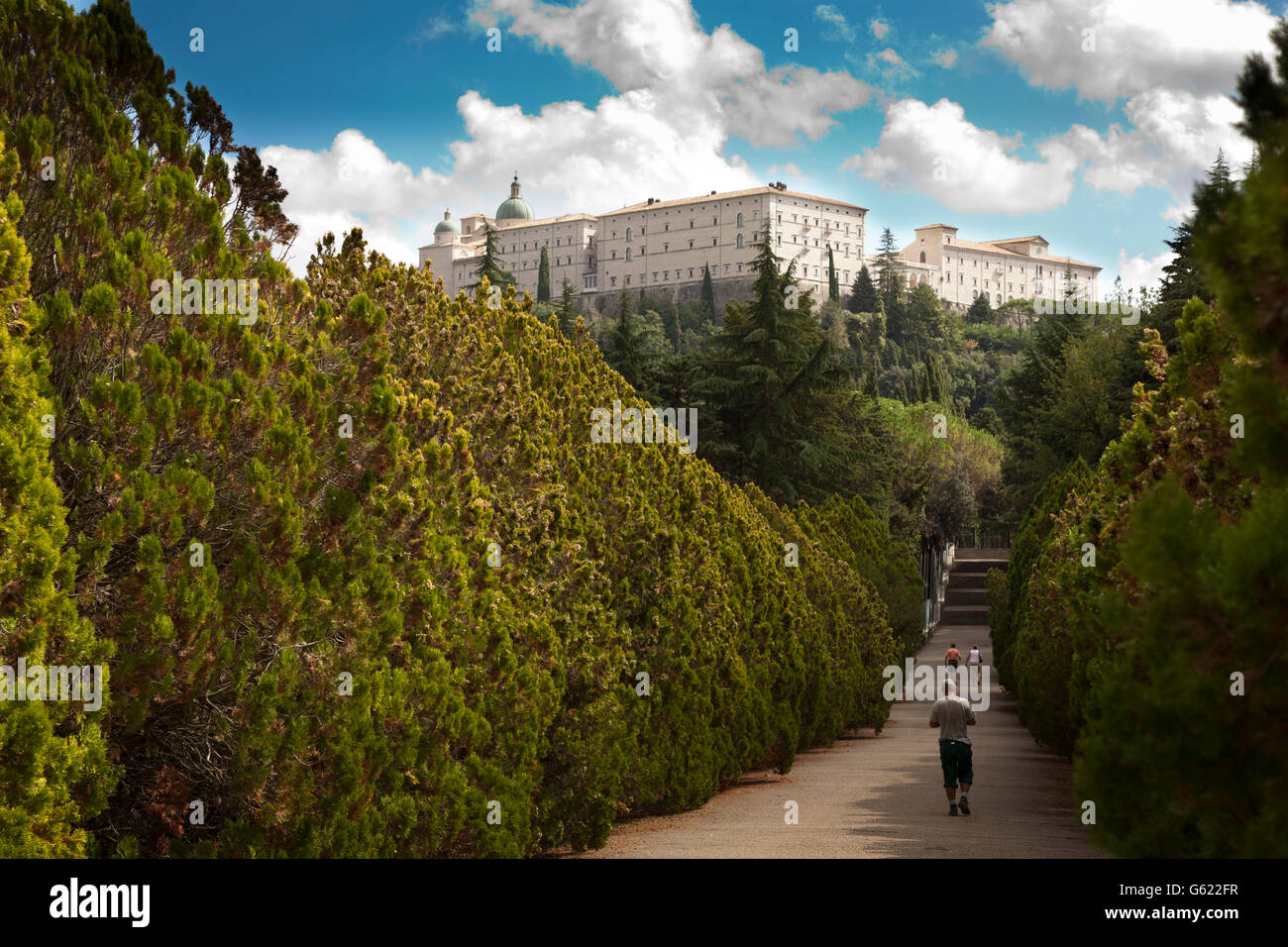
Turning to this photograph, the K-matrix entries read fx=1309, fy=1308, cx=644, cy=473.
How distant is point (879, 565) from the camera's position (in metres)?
35.5

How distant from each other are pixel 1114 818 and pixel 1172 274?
43.6m

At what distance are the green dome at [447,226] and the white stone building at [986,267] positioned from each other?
5552 cm

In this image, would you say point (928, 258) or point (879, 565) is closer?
point (879, 565)

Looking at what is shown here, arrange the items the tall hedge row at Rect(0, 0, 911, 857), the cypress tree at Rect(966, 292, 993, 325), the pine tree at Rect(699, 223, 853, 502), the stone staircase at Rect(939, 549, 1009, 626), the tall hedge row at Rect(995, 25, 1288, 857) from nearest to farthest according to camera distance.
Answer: the tall hedge row at Rect(995, 25, 1288, 857), the tall hedge row at Rect(0, 0, 911, 857), the pine tree at Rect(699, 223, 853, 502), the stone staircase at Rect(939, 549, 1009, 626), the cypress tree at Rect(966, 292, 993, 325)

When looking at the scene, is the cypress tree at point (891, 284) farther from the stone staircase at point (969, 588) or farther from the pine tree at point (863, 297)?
the stone staircase at point (969, 588)

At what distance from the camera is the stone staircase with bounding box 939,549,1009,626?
64688 millimetres

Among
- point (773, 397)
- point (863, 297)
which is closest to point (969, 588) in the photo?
point (773, 397)

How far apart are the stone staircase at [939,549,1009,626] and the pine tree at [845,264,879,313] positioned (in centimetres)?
7538

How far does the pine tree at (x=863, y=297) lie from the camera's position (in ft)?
499

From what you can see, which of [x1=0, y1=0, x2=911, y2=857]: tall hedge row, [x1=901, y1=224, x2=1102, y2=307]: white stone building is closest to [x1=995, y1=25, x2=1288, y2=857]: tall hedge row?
[x1=0, y1=0, x2=911, y2=857]: tall hedge row

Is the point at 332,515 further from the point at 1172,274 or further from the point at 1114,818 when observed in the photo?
the point at 1172,274

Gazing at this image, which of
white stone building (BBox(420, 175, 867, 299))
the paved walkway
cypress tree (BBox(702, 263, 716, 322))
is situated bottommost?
the paved walkway

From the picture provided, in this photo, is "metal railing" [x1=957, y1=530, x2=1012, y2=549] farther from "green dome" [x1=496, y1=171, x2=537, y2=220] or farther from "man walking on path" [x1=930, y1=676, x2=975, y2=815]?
"green dome" [x1=496, y1=171, x2=537, y2=220]
